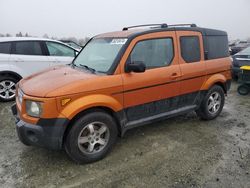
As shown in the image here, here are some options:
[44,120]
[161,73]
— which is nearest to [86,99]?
[44,120]

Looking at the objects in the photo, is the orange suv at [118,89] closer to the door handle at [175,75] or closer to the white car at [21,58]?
the door handle at [175,75]

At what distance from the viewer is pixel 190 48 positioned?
14.9 feet

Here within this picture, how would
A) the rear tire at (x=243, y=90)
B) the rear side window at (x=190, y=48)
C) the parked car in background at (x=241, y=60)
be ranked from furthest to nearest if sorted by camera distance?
1. the parked car in background at (x=241, y=60)
2. the rear tire at (x=243, y=90)
3. the rear side window at (x=190, y=48)

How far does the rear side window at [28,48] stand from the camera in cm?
688

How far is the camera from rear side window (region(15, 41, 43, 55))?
6.88 m

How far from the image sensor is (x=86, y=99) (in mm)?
3320

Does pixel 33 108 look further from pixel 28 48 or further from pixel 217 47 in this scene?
pixel 28 48

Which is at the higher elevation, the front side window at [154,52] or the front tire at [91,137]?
the front side window at [154,52]

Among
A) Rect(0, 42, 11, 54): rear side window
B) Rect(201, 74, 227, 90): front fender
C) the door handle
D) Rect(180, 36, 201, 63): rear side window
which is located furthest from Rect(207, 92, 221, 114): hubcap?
Rect(0, 42, 11, 54): rear side window

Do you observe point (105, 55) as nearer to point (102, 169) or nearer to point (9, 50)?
point (102, 169)

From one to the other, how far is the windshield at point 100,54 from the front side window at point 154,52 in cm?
28

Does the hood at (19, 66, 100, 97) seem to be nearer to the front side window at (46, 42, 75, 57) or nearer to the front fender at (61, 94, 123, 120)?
the front fender at (61, 94, 123, 120)

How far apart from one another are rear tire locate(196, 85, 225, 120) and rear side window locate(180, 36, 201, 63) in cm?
82

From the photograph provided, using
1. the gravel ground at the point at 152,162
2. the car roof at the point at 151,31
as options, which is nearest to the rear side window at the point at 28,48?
the gravel ground at the point at 152,162
